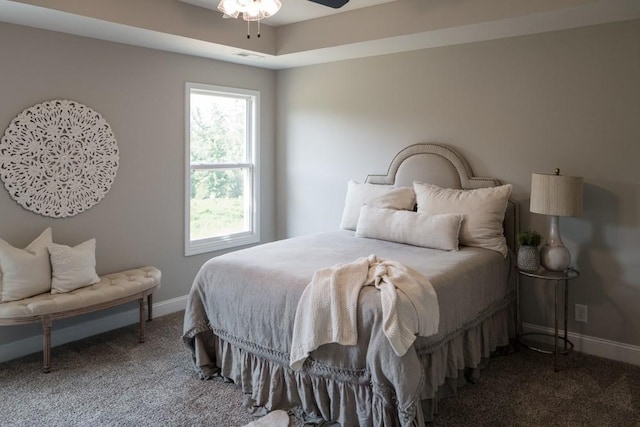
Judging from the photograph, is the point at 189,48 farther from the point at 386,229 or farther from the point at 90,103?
the point at 386,229

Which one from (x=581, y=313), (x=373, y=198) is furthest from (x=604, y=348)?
(x=373, y=198)

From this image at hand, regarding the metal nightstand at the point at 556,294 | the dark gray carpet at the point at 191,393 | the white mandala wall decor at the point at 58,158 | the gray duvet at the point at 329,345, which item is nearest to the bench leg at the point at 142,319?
the dark gray carpet at the point at 191,393

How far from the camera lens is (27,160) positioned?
3.37 m

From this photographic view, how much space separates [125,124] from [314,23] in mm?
1807

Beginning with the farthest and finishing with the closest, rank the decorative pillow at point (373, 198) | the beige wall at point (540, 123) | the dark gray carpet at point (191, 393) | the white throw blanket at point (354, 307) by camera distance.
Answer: the decorative pillow at point (373, 198) → the beige wall at point (540, 123) → the dark gray carpet at point (191, 393) → the white throw blanket at point (354, 307)

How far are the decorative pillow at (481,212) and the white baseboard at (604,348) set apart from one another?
0.84 meters

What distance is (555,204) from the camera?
318 centimetres

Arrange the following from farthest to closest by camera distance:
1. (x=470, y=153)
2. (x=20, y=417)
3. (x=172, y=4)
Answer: (x=470, y=153)
(x=172, y=4)
(x=20, y=417)

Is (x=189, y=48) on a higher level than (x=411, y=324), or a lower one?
higher

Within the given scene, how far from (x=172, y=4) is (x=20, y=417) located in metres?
2.90

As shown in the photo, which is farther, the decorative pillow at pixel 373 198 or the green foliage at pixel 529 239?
the decorative pillow at pixel 373 198

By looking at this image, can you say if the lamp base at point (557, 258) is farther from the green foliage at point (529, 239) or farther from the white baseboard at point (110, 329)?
the white baseboard at point (110, 329)

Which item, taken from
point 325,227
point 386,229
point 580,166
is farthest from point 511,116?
point 325,227

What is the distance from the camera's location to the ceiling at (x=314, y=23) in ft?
10.1
